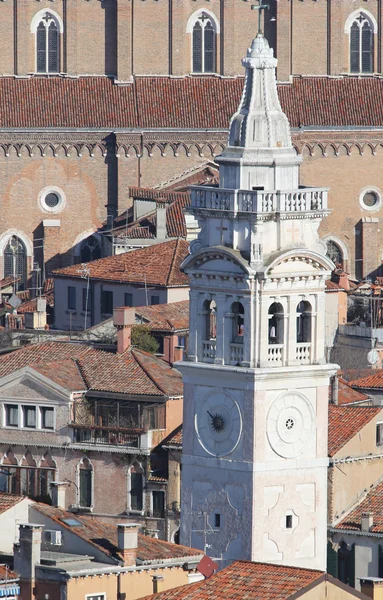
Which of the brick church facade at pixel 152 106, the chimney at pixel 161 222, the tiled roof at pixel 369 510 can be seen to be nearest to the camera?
the tiled roof at pixel 369 510

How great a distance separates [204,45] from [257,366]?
152 ft

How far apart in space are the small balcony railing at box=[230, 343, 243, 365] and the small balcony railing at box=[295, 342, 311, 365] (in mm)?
644

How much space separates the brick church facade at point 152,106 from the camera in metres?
81.4

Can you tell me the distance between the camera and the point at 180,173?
81.2 m

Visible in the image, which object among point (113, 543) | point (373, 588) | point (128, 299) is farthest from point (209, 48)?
point (373, 588)

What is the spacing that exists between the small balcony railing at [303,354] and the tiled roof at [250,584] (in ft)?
12.0

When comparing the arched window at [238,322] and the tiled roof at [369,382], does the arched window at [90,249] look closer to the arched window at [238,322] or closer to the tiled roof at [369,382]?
the tiled roof at [369,382]

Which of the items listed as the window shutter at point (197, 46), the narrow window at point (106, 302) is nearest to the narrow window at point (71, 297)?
the narrow window at point (106, 302)

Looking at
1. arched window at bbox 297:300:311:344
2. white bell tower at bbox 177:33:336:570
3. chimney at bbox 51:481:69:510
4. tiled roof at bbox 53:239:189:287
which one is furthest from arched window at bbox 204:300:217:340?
tiled roof at bbox 53:239:189:287

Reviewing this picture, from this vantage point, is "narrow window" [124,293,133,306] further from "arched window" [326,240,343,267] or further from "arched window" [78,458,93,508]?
"arched window" [78,458,93,508]

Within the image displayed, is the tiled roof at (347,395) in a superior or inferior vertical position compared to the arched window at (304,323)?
inferior

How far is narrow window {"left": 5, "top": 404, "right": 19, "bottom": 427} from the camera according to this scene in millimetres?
48406

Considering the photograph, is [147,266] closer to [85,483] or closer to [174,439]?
[85,483]

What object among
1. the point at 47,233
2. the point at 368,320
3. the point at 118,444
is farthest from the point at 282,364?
the point at 47,233
